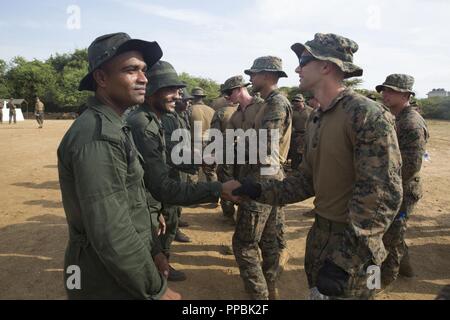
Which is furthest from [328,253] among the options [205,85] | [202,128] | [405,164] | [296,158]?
[205,85]

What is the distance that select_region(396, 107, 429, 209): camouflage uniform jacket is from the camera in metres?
4.10

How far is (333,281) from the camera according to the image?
195 centimetres

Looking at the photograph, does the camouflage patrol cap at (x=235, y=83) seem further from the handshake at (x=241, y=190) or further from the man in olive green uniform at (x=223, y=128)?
the handshake at (x=241, y=190)

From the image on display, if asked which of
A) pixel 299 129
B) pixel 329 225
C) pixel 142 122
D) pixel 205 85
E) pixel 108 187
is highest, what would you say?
pixel 205 85

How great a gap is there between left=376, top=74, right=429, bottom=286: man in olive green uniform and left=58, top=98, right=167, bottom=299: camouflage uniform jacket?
340 cm

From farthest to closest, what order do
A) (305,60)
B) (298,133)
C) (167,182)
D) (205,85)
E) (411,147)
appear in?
(205,85), (298,133), (411,147), (167,182), (305,60)

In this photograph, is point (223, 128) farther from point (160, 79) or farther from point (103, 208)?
point (103, 208)

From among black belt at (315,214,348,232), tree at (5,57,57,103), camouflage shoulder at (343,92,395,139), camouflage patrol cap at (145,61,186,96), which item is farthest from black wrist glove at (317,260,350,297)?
tree at (5,57,57,103)

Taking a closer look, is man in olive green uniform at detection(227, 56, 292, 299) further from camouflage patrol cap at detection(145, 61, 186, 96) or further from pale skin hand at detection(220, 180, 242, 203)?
camouflage patrol cap at detection(145, 61, 186, 96)

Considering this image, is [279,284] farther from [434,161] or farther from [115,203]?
[434,161]

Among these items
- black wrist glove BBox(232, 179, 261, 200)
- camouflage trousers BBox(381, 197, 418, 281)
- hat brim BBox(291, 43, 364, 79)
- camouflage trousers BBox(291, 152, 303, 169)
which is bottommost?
camouflage trousers BBox(381, 197, 418, 281)

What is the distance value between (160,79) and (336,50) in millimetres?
2071

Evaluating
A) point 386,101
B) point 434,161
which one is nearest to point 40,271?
point 386,101

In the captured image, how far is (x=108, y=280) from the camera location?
193cm
